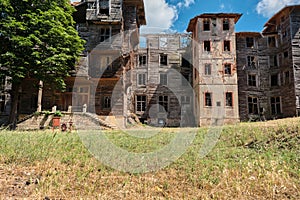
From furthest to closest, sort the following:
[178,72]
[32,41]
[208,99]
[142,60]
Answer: [178,72] < [142,60] < [208,99] < [32,41]

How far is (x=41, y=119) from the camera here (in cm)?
1673

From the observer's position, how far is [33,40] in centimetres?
1534

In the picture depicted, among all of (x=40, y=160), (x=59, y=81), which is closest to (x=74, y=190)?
(x=40, y=160)

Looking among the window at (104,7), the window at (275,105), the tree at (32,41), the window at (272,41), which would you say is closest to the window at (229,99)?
the window at (275,105)

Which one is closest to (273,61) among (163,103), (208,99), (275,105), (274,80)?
(274,80)

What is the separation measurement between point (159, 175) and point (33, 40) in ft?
45.5

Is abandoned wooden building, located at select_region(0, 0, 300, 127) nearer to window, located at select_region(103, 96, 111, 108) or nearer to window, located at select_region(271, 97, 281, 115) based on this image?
window, located at select_region(103, 96, 111, 108)

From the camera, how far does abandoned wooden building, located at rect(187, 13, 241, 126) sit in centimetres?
2467

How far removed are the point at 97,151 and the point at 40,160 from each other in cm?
168

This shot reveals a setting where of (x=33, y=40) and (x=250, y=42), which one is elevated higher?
(x=250, y=42)

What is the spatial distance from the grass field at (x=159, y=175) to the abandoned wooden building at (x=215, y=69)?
17161 millimetres

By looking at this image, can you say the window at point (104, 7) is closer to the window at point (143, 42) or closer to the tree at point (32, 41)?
the tree at point (32, 41)

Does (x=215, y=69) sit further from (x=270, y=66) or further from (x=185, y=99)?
(x=270, y=66)

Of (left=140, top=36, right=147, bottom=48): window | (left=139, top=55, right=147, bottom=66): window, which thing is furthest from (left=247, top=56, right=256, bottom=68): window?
(left=140, top=36, right=147, bottom=48): window
